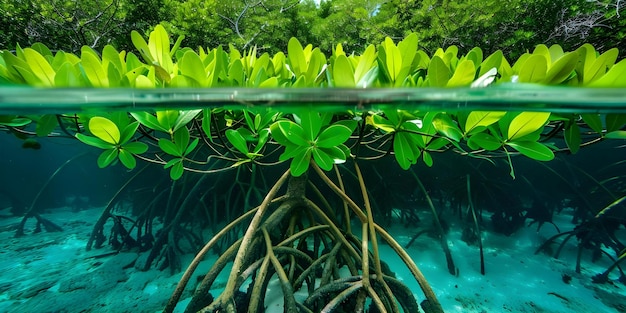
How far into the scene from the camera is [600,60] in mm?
756

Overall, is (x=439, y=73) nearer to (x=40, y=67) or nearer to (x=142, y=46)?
(x=142, y=46)

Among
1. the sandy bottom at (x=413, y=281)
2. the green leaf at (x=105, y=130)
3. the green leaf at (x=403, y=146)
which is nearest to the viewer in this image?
the green leaf at (x=105, y=130)

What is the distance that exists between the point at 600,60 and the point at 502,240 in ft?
12.9

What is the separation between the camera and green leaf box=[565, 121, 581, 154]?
2.82 ft

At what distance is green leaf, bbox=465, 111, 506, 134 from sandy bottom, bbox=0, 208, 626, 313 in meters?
1.66

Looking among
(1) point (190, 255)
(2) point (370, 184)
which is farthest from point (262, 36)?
(1) point (190, 255)

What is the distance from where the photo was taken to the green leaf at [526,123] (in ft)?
2.62

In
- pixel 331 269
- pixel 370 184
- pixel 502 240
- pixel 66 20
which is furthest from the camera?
pixel 66 20

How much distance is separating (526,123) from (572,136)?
0.73 feet

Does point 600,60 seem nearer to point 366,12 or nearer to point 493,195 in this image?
point 493,195

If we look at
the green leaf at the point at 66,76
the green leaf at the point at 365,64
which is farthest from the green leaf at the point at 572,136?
the green leaf at the point at 66,76

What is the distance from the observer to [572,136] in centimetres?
87

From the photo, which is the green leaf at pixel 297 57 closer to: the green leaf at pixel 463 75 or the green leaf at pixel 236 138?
the green leaf at pixel 236 138

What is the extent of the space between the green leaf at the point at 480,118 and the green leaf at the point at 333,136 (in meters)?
0.41
